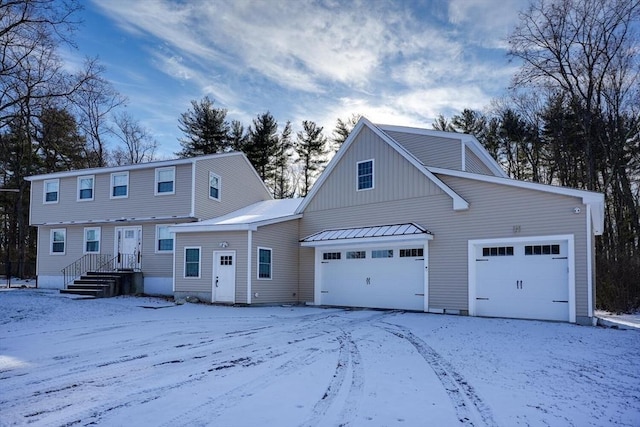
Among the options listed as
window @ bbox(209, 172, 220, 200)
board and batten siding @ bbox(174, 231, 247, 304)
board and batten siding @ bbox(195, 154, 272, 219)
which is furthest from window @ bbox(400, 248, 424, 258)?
window @ bbox(209, 172, 220, 200)

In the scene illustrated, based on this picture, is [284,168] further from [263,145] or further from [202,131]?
[202,131]

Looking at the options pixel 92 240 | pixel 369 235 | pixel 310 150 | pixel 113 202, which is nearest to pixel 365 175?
pixel 369 235

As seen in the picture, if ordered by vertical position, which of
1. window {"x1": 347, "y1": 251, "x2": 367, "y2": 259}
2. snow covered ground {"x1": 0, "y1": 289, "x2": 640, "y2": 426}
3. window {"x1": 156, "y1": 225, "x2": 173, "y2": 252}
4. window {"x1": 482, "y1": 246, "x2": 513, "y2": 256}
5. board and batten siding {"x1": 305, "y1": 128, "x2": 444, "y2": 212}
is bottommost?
snow covered ground {"x1": 0, "y1": 289, "x2": 640, "y2": 426}

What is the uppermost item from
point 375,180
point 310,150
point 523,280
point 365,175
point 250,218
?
point 310,150

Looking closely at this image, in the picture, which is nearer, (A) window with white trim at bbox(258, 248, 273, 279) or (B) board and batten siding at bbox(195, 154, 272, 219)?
(A) window with white trim at bbox(258, 248, 273, 279)

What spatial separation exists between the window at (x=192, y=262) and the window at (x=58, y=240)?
8.92m

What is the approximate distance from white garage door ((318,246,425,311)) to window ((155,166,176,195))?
25.0ft

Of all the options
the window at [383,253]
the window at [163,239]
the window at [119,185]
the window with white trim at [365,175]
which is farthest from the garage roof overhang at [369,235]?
the window at [119,185]

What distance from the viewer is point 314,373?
6.39m

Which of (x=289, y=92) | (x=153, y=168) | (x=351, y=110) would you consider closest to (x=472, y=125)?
(x=351, y=110)

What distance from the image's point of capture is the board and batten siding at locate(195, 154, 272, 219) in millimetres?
19484

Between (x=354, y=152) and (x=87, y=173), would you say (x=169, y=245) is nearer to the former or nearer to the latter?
(x=87, y=173)

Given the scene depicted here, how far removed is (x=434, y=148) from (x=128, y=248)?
14.5 meters

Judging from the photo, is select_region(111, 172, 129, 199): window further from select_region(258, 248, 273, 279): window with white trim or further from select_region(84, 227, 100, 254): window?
select_region(258, 248, 273, 279): window with white trim
